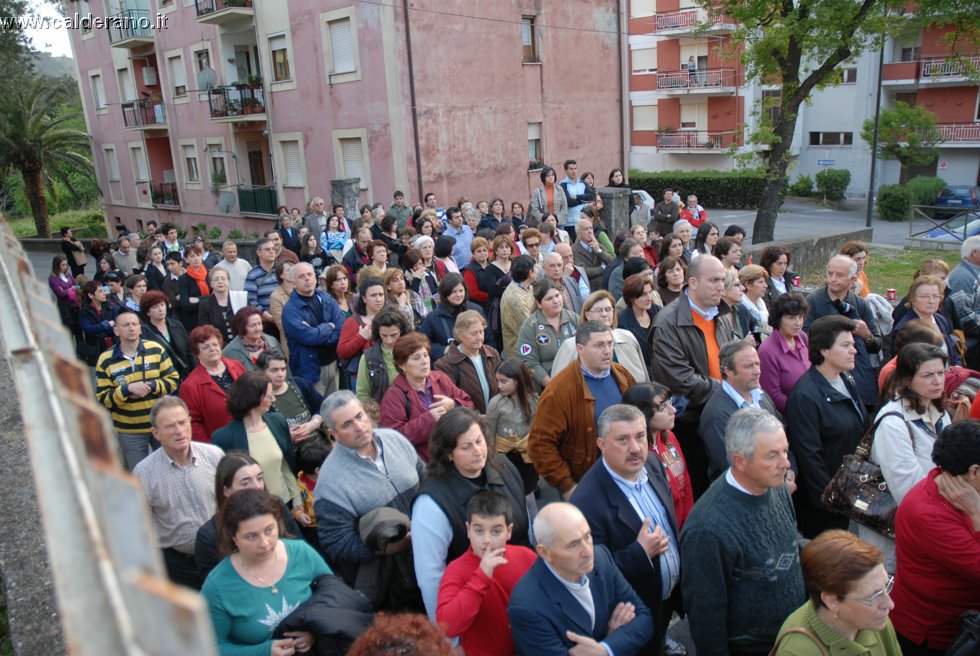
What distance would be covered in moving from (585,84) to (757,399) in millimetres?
21391

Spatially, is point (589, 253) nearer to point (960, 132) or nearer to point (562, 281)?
point (562, 281)

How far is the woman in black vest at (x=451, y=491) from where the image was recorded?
361cm

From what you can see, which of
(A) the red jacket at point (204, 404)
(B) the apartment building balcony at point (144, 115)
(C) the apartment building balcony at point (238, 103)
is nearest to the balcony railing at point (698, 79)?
(C) the apartment building balcony at point (238, 103)

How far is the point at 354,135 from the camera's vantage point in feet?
67.3

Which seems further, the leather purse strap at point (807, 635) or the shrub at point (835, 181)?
the shrub at point (835, 181)

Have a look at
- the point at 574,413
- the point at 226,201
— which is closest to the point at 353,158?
the point at 226,201

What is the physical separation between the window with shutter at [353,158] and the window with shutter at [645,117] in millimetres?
24121

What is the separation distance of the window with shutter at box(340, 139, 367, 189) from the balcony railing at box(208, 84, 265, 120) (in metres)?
4.23

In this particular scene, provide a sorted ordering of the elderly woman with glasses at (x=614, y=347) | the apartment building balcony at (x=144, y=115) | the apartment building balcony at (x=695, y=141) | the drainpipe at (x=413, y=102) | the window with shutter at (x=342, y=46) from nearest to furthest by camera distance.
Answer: the elderly woman with glasses at (x=614, y=347), the drainpipe at (x=413, y=102), the window with shutter at (x=342, y=46), the apartment building balcony at (x=144, y=115), the apartment building balcony at (x=695, y=141)

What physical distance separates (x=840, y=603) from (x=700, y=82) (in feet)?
124

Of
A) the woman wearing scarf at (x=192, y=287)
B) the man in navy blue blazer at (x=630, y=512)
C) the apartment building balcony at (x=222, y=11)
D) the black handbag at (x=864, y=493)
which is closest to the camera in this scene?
the man in navy blue blazer at (x=630, y=512)

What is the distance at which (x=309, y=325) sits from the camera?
277 inches

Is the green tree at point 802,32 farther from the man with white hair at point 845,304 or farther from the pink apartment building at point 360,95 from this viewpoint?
the man with white hair at point 845,304

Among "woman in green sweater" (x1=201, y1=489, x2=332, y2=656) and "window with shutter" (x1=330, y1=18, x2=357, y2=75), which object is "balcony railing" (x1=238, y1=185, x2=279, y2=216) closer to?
"window with shutter" (x1=330, y1=18, x2=357, y2=75)
